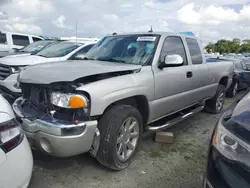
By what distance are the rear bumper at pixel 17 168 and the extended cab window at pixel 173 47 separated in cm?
248

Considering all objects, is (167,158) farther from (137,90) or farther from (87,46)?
(87,46)

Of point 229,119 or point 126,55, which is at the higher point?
point 126,55

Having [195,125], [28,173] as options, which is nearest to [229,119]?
[28,173]

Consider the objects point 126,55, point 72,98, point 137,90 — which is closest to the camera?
point 72,98

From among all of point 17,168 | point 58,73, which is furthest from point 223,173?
point 58,73

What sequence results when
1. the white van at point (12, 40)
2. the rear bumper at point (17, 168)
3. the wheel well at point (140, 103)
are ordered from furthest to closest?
the white van at point (12, 40), the wheel well at point (140, 103), the rear bumper at point (17, 168)

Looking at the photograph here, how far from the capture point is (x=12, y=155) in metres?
1.76

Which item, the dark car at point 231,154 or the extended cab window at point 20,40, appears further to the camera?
the extended cab window at point 20,40

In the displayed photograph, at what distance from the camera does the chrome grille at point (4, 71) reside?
5.25m

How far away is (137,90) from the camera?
10.1ft

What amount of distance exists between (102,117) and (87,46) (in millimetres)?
4324

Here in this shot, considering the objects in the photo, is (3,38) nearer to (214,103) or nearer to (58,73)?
(214,103)

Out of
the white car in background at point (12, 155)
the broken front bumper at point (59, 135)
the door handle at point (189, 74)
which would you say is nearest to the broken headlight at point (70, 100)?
the broken front bumper at point (59, 135)

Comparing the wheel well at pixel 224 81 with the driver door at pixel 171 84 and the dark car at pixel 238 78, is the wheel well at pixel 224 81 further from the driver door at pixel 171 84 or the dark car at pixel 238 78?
the dark car at pixel 238 78
